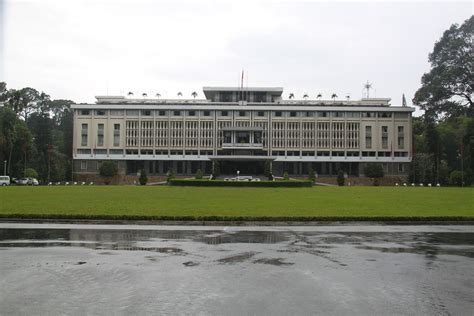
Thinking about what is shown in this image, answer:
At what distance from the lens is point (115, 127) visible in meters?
95.8

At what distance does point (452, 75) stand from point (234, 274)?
74.2 metres

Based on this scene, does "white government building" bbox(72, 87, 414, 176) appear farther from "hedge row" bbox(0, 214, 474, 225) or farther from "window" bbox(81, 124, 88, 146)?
"hedge row" bbox(0, 214, 474, 225)

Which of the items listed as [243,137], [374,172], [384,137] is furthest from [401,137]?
[243,137]

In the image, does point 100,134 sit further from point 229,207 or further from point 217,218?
point 217,218

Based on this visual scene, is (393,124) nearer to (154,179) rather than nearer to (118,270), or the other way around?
(154,179)

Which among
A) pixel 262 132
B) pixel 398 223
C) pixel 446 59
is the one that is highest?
pixel 446 59

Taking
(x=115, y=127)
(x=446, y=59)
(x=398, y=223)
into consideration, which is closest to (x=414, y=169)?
(x=446, y=59)

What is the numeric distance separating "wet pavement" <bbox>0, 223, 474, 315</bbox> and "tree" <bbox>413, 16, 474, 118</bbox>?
222 ft

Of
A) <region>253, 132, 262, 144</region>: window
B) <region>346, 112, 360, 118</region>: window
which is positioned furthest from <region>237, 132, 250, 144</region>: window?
<region>346, 112, 360, 118</region>: window

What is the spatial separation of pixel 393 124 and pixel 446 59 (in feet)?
72.5

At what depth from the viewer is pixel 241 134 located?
95.5m

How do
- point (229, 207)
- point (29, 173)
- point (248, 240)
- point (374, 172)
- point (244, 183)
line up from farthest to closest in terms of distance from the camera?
point (374, 172) < point (29, 173) < point (244, 183) < point (229, 207) < point (248, 240)

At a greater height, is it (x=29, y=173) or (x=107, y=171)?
(x=107, y=171)

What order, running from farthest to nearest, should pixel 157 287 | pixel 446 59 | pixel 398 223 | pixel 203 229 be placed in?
pixel 446 59
pixel 398 223
pixel 203 229
pixel 157 287
